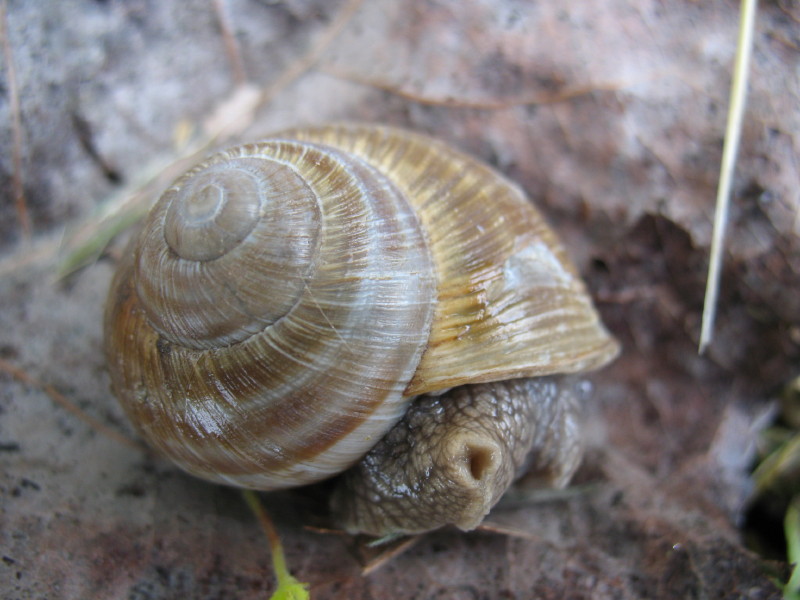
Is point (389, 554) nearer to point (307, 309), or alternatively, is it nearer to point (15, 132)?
point (307, 309)

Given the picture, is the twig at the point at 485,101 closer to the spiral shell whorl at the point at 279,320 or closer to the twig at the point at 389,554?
the spiral shell whorl at the point at 279,320

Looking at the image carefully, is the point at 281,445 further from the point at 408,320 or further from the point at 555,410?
the point at 555,410

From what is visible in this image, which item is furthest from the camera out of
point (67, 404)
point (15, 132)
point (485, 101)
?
point (485, 101)

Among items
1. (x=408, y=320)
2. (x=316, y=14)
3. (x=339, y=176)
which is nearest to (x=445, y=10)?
(x=316, y=14)

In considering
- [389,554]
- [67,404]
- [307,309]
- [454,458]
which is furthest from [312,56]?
[389,554]

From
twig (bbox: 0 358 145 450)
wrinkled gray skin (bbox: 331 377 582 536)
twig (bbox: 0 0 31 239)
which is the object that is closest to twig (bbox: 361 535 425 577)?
wrinkled gray skin (bbox: 331 377 582 536)
